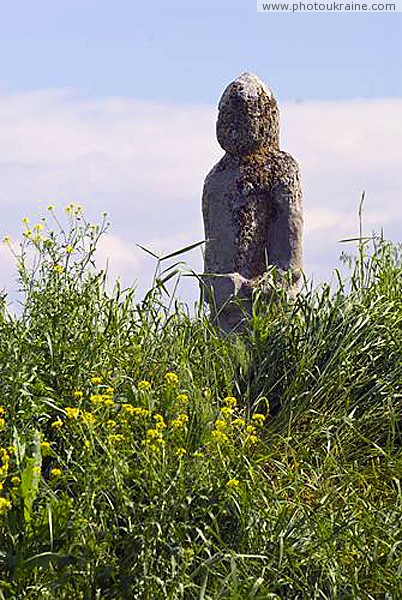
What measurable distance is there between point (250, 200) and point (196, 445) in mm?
2555

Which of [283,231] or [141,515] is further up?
[283,231]

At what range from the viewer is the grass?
4.64 meters

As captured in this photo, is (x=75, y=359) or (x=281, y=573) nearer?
(x=281, y=573)

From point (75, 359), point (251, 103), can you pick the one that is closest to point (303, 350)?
point (75, 359)

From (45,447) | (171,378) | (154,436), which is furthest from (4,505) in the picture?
(171,378)

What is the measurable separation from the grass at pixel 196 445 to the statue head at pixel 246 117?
110 cm

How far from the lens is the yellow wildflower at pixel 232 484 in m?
4.65

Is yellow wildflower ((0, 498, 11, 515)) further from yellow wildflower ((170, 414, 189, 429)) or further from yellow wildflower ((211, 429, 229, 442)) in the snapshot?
yellow wildflower ((211, 429, 229, 442))

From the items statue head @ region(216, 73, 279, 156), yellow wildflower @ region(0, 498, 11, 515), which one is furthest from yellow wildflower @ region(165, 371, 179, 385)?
statue head @ region(216, 73, 279, 156)

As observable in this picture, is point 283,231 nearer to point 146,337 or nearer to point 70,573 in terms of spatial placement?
point 146,337

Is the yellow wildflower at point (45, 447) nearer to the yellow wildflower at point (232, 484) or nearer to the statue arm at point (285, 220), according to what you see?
the yellow wildflower at point (232, 484)

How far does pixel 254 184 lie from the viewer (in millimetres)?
7754

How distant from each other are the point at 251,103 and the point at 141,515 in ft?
12.2

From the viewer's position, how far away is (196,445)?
559cm
